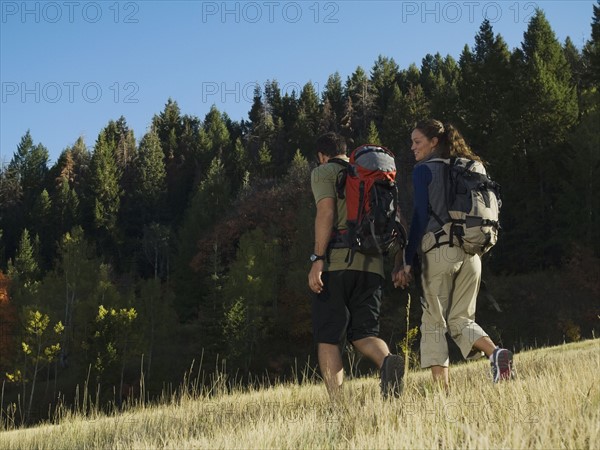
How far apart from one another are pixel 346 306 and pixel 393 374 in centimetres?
70

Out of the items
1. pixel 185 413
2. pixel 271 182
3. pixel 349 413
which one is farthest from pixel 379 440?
pixel 271 182

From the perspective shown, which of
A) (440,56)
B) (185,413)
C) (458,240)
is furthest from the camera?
(440,56)

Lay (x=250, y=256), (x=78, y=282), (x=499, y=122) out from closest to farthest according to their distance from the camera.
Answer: (x=250, y=256), (x=499, y=122), (x=78, y=282)

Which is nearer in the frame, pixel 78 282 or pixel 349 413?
pixel 349 413

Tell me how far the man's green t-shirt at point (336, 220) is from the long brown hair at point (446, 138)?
0.81 metres

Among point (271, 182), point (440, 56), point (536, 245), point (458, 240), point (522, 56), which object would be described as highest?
point (440, 56)

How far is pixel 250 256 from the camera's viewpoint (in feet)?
136

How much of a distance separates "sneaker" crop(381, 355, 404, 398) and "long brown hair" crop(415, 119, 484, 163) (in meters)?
1.74

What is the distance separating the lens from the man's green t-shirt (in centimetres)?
483

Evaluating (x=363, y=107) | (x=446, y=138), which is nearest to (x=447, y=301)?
(x=446, y=138)

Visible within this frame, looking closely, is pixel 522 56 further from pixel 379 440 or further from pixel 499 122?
pixel 379 440

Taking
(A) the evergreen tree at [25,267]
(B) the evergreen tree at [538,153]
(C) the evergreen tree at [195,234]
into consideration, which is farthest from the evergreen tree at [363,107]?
Result: (A) the evergreen tree at [25,267]

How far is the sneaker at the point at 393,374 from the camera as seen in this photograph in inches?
172

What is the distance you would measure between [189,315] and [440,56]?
201 feet
